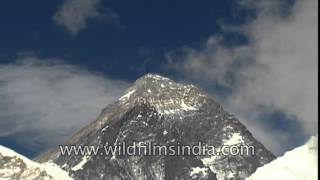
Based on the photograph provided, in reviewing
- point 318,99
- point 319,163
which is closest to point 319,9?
point 318,99

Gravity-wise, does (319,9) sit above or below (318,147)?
above

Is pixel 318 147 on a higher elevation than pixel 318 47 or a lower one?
lower

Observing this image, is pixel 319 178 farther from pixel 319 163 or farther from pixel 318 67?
pixel 318 67

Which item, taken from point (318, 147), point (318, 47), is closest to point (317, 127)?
point (318, 147)

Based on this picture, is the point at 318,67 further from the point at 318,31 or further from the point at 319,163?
the point at 319,163

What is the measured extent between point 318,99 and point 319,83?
5.66ft

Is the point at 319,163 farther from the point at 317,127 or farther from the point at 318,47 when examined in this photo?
the point at 318,47

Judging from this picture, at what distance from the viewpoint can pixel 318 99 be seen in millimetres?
96000

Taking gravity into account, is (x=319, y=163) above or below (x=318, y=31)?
below

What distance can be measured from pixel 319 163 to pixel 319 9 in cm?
1617

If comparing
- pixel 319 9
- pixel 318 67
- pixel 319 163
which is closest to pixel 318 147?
pixel 319 163

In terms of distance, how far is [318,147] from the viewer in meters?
96.2

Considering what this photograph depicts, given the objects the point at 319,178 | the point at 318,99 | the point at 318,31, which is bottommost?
the point at 319,178

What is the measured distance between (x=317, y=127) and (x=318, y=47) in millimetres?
8386
